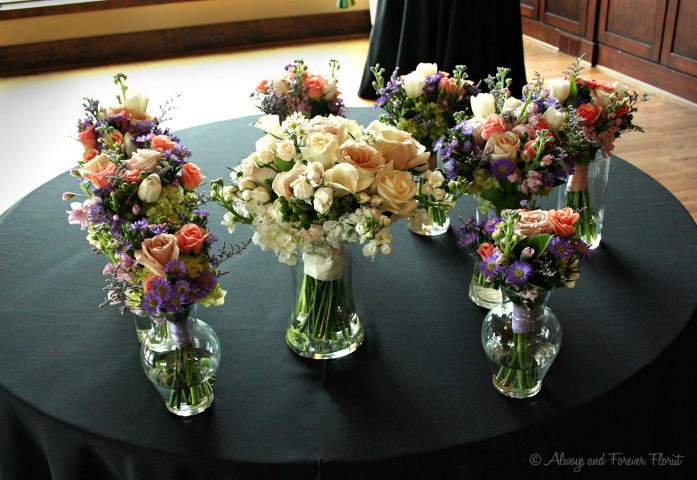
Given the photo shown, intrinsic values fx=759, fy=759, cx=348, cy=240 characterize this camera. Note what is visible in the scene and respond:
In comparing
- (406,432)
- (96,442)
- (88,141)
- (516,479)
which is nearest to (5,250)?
(88,141)

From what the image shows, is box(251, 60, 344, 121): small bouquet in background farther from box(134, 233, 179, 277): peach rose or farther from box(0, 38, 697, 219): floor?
box(0, 38, 697, 219): floor

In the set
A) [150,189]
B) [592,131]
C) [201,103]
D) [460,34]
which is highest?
[150,189]

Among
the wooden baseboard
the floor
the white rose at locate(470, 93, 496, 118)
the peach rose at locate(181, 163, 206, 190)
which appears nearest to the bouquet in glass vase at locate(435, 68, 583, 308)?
the white rose at locate(470, 93, 496, 118)

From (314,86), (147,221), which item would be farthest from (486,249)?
(314,86)

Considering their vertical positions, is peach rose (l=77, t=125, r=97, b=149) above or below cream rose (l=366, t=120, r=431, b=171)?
below

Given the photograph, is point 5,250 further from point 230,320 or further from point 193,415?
point 193,415

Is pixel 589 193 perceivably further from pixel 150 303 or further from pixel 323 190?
pixel 150 303

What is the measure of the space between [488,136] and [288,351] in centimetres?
55

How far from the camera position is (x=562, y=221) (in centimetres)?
116

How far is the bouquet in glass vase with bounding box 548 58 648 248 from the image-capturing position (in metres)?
1.60

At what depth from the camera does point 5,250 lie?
1.79m

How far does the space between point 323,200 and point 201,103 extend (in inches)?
168

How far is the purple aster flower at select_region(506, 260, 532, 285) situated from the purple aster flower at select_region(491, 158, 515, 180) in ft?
1.08

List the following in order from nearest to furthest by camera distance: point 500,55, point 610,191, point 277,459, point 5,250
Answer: point 277,459
point 5,250
point 610,191
point 500,55
